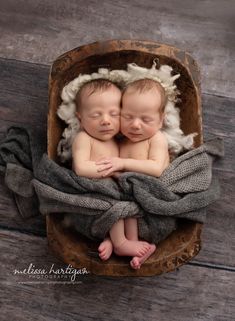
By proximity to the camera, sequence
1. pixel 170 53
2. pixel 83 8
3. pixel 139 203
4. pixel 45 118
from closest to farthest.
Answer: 1. pixel 139 203
2. pixel 170 53
3. pixel 45 118
4. pixel 83 8

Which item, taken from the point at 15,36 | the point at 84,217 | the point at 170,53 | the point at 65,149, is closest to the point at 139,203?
the point at 84,217

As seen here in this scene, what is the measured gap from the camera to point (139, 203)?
1.12 metres

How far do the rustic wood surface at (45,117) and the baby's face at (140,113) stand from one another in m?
0.25

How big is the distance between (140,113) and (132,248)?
0.29 m

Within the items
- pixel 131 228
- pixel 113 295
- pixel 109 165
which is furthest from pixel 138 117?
pixel 113 295

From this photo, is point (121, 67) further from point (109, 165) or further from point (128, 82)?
point (109, 165)

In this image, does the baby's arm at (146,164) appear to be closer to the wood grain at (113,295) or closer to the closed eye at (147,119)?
the closed eye at (147,119)

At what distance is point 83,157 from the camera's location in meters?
1.15

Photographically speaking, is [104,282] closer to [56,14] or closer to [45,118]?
[45,118]

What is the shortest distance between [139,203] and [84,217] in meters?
0.12

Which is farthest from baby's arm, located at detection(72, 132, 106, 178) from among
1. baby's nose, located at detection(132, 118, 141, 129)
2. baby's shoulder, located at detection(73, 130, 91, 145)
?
baby's nose, located at detection(132, 118, 141, 129)

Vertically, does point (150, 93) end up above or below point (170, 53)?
below

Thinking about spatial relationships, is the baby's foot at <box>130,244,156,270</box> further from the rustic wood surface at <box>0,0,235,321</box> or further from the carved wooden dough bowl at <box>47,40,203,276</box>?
the rustic wood surface at <box>0,0,235,321</box>

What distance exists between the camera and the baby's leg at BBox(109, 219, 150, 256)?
1129mm
